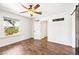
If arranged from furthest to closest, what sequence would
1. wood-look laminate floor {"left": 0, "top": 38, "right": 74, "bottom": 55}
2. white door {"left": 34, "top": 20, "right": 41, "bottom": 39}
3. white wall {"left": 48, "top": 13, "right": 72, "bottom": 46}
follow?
white door {"left": 34, "top": 20, "right": 41, "bottom": 39}
white wall {"left": 48, "top": 13, "right": 72, "bottom": 46}
wood-look laminate floor {"left": 0, "top": 38, "right": 74, "bottom": 55}

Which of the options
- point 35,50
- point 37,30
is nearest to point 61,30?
point 35,50

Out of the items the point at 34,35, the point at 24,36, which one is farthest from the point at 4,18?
the point at 34,35

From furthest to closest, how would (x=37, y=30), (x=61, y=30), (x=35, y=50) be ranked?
(x=37, y=30), (x=61, y=30), (x=35, y=50)

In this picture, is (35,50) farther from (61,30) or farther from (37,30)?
(37,30)

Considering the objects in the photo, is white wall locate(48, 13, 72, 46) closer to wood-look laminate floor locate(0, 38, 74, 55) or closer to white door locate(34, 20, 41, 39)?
wood-look laminate floor locate(0, 38, 74, 55)

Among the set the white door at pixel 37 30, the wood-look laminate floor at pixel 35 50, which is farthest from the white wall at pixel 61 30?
the white door at pixel 37 30

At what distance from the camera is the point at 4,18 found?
4.23 metres

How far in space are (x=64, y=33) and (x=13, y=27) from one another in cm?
290

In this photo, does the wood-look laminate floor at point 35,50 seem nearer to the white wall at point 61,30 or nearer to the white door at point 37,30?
the white wall at point 61,30

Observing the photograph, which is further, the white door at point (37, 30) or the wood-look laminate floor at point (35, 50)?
the white door at point (37, 30)

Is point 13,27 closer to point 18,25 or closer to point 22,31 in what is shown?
point 18,25

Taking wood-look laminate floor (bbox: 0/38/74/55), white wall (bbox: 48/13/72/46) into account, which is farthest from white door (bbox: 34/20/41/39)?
wood-look laminate floor (bbox: 0/38/74/55)

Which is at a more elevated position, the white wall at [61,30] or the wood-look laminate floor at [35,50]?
the white wall at [61,30]

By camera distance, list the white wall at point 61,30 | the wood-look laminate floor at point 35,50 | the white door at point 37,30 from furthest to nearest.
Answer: the white door at point 37,30, the white wall at point 61,30, the wood-look laminate floor at point 35,50
